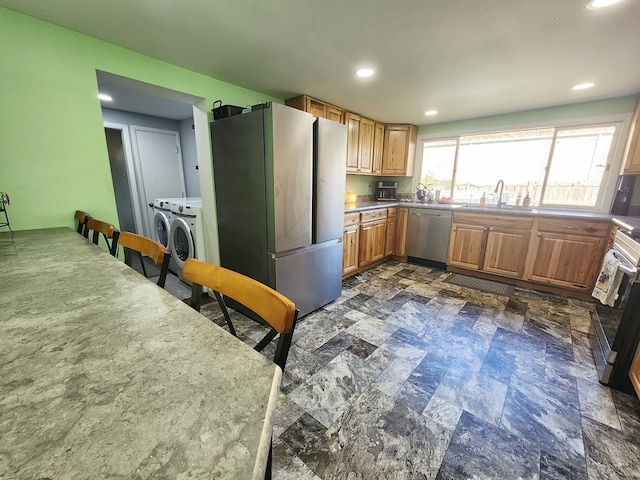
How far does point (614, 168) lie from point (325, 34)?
139 inches

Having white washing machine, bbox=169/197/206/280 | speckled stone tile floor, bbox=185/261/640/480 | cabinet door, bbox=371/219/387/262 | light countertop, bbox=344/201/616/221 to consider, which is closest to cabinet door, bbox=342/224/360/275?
light countertop, bbox=344/201/616/221

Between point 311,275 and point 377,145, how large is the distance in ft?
8.43

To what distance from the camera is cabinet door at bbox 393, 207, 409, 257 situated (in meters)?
3.98

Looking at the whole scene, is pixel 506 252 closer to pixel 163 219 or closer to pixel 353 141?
pixel 353 141

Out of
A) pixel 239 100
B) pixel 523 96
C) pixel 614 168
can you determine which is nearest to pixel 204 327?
pixel 239 100

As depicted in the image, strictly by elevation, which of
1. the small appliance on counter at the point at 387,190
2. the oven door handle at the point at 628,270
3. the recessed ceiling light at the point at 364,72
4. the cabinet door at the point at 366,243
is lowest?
the cabinet door at the point at 366,243

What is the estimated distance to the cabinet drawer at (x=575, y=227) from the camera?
8.43ft

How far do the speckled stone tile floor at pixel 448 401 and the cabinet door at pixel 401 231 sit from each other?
1.65 m

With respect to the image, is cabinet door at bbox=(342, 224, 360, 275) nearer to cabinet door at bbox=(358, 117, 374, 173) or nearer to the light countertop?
the light countertop

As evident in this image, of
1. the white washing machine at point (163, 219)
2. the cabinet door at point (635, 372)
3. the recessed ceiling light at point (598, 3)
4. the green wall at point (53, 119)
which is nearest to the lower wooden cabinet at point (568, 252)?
the cabinet door at point (635, 372)

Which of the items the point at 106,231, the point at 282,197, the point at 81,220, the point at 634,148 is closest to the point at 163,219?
the point at 81,220

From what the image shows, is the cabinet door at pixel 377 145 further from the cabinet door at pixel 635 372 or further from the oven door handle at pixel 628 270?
the cabinet door at pixel 635 372

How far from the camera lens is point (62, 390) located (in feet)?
1.53

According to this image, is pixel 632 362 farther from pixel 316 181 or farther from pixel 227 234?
pixel 227 234
